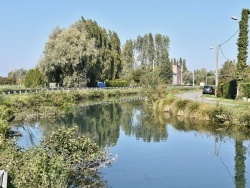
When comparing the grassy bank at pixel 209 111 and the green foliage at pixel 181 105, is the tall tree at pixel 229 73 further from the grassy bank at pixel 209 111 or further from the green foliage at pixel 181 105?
the green foliage at pixel 181 105

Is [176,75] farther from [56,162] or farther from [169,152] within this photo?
[56,162]

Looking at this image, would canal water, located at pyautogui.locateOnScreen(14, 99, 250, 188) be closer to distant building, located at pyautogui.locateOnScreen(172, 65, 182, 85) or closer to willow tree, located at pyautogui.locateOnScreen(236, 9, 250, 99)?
willow tree, located at pyautogui.locateOnScreen(236, 9, 250, 99)

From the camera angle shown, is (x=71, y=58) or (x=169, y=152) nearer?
(x=169, y=152)

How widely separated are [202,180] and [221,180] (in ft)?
2.11

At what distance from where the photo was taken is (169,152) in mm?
17516

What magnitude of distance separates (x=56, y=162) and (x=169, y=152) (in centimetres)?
929

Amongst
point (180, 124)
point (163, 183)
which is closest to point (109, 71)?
point (180, 124)

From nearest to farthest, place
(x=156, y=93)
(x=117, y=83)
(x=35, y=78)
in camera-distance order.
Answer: (x=156, y=93)
(x=35, y=78)
(x=117, y=83)

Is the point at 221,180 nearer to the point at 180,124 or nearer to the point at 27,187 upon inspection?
the point at 27,187

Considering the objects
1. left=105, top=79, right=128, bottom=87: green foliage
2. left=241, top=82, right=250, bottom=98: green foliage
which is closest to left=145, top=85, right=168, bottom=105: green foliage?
left=241, top=82, right=250, bottom=98: green foliage

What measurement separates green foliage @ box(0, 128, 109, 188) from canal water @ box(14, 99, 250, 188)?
0.74 metres

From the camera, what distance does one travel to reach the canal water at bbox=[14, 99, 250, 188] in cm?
1261

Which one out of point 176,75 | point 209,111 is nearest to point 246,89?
point 209,111

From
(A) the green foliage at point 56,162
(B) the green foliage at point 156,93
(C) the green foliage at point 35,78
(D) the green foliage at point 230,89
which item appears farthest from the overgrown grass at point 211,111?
(C) the green foliage at point 35,78
